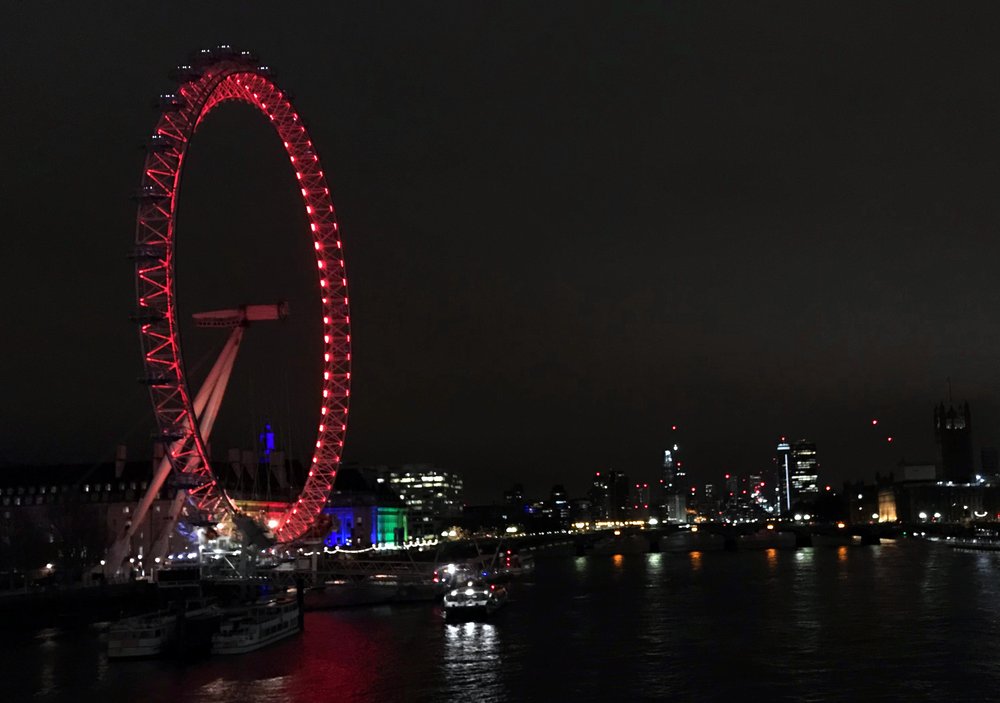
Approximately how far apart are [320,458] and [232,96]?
72.4 ft

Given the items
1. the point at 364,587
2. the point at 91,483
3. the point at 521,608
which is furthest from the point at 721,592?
the point at 91,483

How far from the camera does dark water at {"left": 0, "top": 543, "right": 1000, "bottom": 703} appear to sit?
40562mm

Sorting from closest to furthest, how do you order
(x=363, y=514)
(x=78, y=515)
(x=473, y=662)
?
(x=473, y=662) < (x=78, y=515) < (x=363, y=514)

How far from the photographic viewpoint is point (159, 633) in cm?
5075

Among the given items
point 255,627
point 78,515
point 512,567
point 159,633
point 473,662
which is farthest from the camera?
point 512,567

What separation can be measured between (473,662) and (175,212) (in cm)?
2492

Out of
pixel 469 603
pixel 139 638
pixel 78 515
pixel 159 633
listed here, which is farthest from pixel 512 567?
pixel 139 638

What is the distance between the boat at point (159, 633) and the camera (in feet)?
161

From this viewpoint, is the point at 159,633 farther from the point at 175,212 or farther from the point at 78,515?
the point at 78,515

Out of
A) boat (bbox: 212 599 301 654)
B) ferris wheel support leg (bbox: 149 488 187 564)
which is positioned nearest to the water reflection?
boat (bbox: 212 599 301 654)

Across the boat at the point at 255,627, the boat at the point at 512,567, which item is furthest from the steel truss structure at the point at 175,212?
the boat at the point at 512,567

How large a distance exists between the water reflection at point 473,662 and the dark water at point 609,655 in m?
0.09

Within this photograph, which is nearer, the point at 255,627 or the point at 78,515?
the point at 255,627

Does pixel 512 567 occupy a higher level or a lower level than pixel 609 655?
higher
